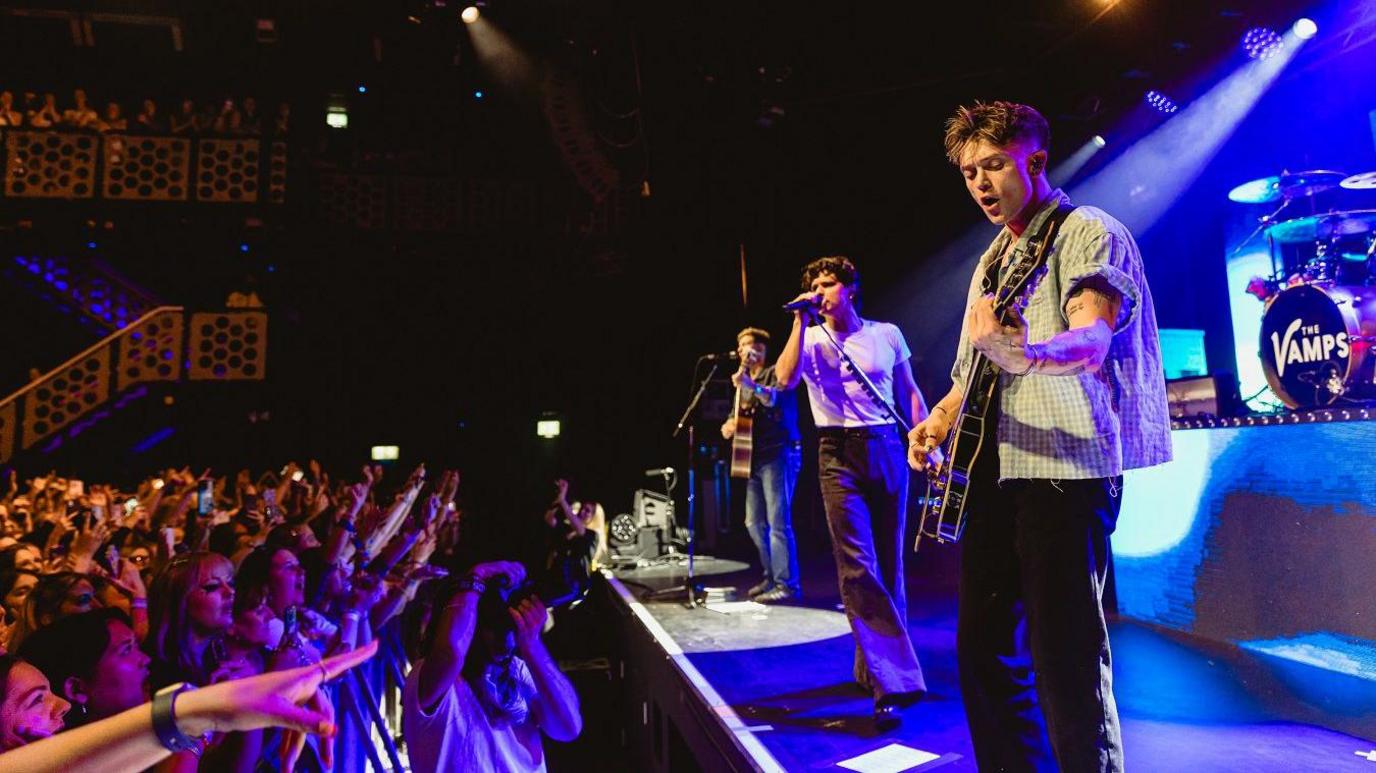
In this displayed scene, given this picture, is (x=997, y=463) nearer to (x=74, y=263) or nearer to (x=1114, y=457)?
(x=1114, y=457)

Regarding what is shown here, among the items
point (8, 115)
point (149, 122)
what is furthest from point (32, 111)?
point (149, 122)

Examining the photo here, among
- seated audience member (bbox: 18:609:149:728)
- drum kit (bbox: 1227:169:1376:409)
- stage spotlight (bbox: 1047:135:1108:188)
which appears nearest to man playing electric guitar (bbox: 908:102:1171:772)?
seated audience member (bbox: 18:609:149:728)

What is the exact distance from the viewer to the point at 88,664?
1900mm

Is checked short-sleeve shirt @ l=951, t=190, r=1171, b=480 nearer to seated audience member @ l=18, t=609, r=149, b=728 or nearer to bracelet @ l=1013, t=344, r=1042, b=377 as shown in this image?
bracelet @ l=1013, t=344, r=1042, b=377

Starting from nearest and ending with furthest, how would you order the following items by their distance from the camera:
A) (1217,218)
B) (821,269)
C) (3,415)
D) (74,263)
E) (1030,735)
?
(1030,735) → (821,269) → (1217,218) → (3,415) → (74,263)

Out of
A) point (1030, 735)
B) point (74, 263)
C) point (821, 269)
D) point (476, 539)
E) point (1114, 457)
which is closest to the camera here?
point (1114, 457)

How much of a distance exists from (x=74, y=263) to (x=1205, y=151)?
1761cm

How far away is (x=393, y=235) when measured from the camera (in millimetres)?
16094

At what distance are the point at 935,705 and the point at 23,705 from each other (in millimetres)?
2693

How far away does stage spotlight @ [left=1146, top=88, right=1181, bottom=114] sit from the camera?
6523 mm

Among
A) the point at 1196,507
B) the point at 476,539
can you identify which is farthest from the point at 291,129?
the point at 1196,507

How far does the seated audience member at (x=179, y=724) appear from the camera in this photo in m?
0.79

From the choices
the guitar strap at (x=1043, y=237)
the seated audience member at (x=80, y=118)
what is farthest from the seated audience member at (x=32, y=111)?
the guitar strap at (x=1043, y=237)

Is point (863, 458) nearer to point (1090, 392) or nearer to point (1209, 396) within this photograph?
point (1090, 392)
